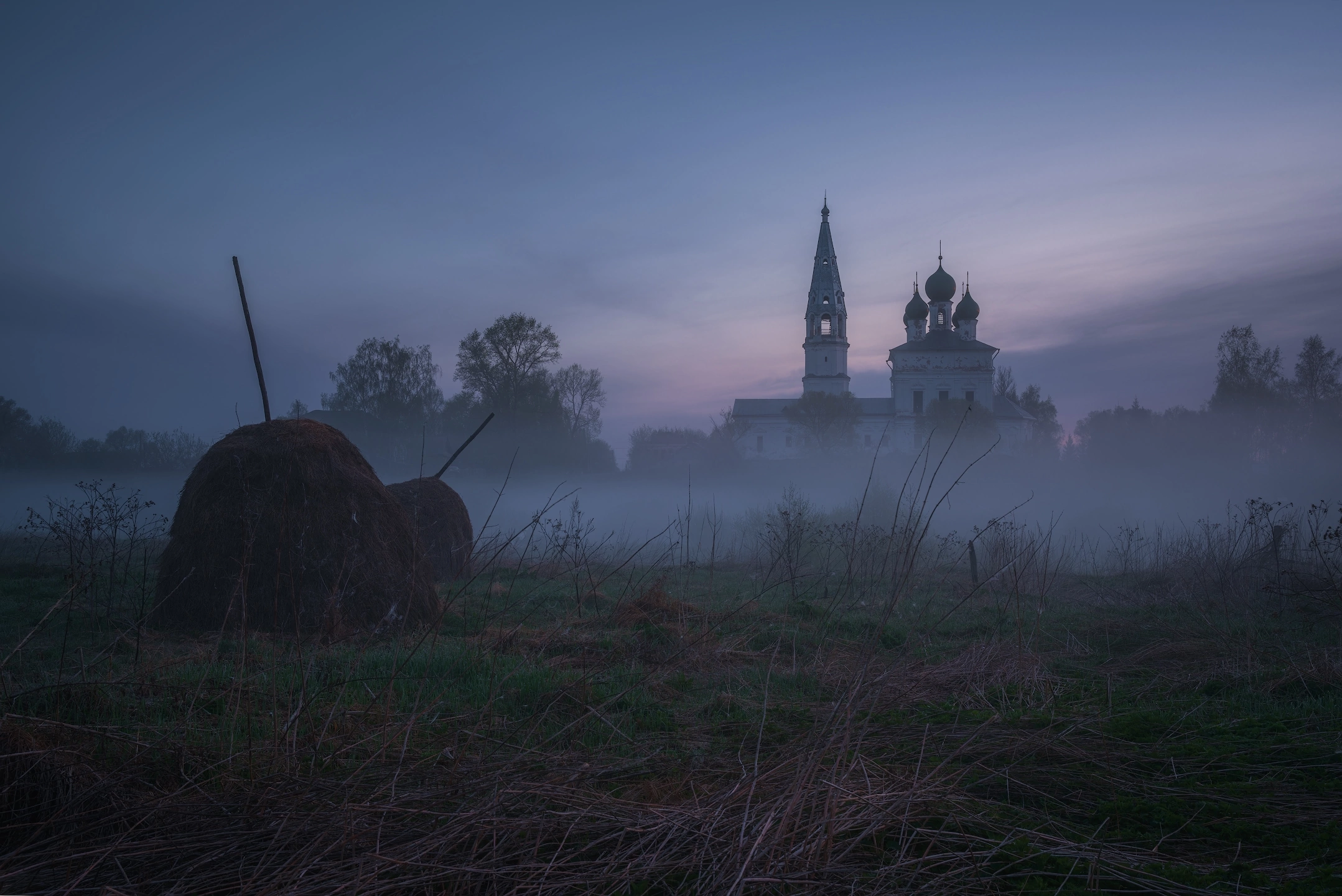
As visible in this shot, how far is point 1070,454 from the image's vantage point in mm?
49375

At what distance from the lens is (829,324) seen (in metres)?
64.6

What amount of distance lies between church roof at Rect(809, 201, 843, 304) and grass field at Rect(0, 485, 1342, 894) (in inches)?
2471

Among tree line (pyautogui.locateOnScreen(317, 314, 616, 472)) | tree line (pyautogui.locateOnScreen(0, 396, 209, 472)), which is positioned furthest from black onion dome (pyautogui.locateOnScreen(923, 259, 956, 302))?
tree line (pyautogui.locateOnScreen(0, 396, 209, 472))

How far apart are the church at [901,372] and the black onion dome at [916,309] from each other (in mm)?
59

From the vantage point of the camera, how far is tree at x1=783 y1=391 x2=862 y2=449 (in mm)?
53594

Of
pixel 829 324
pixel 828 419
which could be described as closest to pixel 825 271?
pixel 829 324

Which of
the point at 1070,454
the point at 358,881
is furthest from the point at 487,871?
the point at 1070,454

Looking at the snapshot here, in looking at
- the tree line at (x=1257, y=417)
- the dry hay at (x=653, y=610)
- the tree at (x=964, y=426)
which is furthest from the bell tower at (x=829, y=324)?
the dry hay at (x=653, y=610)

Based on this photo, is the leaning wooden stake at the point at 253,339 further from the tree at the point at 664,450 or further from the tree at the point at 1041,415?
the tree at the point at 1041,415

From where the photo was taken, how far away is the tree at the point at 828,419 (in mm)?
53594

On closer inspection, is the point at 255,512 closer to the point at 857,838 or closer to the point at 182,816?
the point at 182,816

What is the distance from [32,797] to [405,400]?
34.5 metres

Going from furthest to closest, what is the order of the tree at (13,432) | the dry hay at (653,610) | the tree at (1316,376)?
the tree at (1316,376), the tree at (13,432), the dry hay at (653,610)

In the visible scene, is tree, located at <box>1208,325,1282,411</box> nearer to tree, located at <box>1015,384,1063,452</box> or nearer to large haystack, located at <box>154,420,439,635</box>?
tree, located at <box>1015,384,1063,452</box>
